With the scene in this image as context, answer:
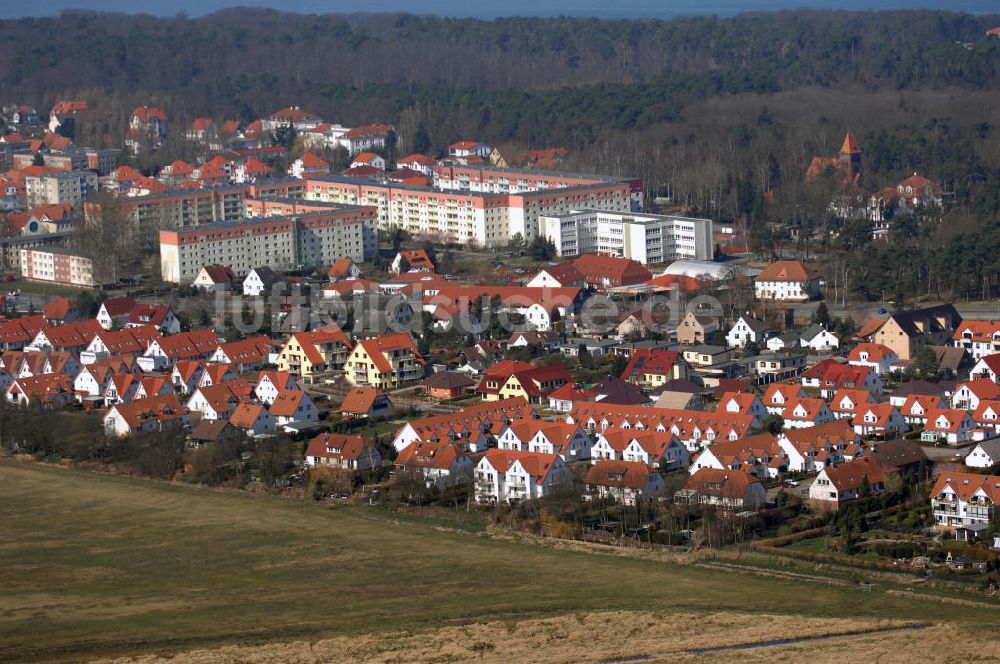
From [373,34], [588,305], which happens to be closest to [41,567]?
[588,305]

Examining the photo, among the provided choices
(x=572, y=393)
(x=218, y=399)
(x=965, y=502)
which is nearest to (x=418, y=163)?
(x=218, y=399)

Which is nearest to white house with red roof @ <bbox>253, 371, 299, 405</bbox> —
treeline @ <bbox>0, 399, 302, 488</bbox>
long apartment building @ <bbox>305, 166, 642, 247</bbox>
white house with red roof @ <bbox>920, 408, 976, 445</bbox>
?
treeline @ <bbox>0, 399, 302, 488</bbox>

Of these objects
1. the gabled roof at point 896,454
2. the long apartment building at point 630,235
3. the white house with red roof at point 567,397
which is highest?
the long apartment building at point 630,235

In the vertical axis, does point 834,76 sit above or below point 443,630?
above

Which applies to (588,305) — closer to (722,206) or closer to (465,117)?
(722,206)

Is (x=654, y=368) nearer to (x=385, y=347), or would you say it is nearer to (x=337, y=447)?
(x=385, y=347)

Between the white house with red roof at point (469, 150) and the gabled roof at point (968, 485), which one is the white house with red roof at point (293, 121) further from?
the gabled roof at point (968, 485)

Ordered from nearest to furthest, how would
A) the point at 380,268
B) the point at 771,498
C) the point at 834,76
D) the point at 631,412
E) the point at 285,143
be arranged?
the point at 771,498, the point at 631,412, the point at 380,268, the point at 285,143, the point at 834,76

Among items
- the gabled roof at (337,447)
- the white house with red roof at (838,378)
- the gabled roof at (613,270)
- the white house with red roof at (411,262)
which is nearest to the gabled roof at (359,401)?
the gabled roof at (337,447)
